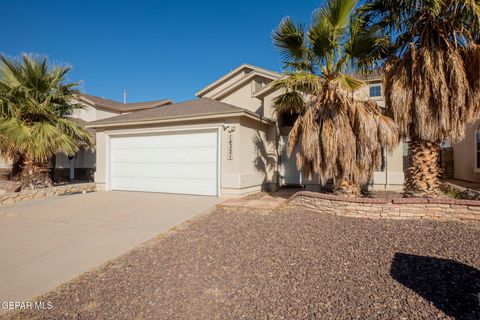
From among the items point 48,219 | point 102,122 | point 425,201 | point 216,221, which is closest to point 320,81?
point 425,201

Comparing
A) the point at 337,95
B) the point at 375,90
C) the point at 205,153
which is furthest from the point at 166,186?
the point at 375,90

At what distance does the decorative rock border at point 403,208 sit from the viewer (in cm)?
557

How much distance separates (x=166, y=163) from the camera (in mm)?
9820

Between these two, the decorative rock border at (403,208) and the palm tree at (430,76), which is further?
the palm tree at (430,76)

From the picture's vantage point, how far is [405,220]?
228 inches

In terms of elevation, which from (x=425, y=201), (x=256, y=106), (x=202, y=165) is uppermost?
(x=256, y=106)

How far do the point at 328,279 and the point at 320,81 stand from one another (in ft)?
17.9

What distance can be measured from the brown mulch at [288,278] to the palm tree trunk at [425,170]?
A: 4.30 feet

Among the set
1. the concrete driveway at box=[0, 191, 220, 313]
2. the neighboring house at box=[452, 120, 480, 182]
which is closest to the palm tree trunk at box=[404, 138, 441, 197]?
the concrete driveway at box=[0, 191, 220, 313]

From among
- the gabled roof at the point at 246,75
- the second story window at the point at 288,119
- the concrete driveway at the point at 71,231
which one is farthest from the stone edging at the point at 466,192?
the gabled roof at the point at 246,75

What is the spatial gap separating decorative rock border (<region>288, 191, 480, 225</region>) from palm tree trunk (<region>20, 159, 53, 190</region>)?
11.4m

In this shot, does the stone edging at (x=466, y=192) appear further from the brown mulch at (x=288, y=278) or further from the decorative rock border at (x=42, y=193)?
the decorative rock border at (x=42, y=193)

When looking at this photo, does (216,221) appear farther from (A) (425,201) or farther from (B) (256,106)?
(B) (256,106)

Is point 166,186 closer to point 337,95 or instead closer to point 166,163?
point 166,163
